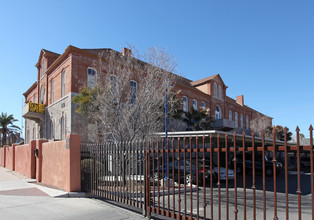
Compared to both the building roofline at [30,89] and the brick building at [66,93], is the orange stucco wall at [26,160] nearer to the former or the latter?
the brick building at [66,93]

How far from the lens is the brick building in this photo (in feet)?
67.2

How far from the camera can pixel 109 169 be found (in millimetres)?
8047

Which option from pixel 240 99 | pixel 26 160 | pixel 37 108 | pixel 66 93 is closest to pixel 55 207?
pixel 26 160

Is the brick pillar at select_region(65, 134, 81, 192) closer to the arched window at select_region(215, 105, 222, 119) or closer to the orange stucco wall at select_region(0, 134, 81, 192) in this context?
the orange stucco wall at select_region(0, 134, 81, 192)

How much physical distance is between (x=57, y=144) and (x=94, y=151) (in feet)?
8.95

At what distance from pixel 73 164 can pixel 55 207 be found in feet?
5.66

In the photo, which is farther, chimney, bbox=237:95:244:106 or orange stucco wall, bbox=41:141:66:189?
chimney, bbox=237:95:244:106

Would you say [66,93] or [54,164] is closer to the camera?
[54,164]

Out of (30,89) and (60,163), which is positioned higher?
(30,89)

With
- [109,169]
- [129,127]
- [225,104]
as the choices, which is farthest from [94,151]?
[225,104]

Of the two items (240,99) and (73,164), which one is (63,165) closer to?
(73,164)

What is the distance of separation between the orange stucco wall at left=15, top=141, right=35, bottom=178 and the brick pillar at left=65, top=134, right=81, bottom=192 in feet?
21.6

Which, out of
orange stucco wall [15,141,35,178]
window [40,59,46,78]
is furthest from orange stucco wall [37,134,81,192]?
window [40,59,46,78]

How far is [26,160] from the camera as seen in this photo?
16.6 m
